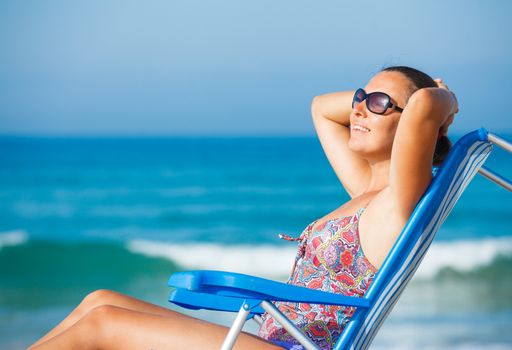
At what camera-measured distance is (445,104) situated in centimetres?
289

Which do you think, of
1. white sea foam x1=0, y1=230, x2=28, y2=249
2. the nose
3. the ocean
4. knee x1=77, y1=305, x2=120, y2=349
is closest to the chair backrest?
the nose

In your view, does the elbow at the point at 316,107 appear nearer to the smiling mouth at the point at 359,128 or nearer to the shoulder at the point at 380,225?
the smiling mouth at the point at 359,128

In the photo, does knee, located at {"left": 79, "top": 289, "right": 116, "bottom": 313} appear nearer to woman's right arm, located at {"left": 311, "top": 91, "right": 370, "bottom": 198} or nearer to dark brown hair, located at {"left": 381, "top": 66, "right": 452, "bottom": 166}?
woman's right arm, located at {"left": 311, "top": 91, "right": 370, "bottom": 198}

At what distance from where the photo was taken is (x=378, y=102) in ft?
10.7

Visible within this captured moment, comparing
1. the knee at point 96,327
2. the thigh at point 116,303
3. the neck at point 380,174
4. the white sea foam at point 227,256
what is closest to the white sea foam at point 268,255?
the white sea foam at point 227,256

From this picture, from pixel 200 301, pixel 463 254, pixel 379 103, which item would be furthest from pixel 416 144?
pixel 463 254

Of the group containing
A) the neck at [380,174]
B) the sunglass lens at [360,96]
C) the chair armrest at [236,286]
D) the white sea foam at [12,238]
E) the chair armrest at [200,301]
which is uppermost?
the sunglass lens at [360,96]

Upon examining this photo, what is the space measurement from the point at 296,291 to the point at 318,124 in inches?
57.2

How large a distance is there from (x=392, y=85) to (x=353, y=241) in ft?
2.01

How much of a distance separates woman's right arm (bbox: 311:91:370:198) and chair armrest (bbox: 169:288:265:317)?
0.72 meters

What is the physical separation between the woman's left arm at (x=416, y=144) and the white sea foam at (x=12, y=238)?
11.4 meters

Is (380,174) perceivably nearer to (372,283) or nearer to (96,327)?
(372,283)

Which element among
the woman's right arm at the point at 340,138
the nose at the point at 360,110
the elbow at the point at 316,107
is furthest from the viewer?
the elbow at the point at 316,107

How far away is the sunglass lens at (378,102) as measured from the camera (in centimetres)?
325
